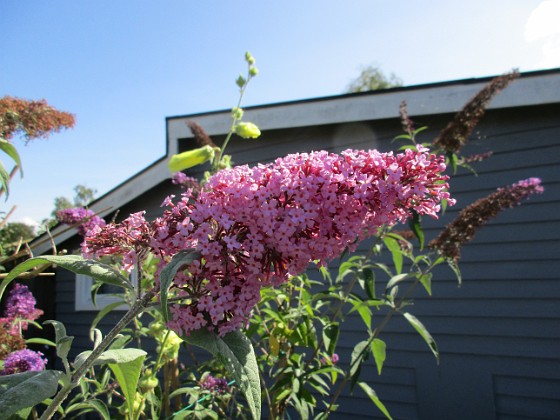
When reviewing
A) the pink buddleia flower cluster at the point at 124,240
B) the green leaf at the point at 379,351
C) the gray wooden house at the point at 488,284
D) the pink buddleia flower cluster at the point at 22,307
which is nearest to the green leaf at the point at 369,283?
the green leaf at the point at 379,351

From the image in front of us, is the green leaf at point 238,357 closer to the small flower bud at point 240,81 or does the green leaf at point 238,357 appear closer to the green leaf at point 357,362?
the green leaf at point 357,362

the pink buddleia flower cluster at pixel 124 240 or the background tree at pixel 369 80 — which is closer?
the pink buddleia flower cluster at pixel 124 240

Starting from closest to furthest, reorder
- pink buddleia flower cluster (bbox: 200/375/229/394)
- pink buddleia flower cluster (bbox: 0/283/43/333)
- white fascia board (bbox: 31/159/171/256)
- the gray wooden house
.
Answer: pink buddleia flower cluster (bbox: 200/375/229/394) → pink buddleia flower cluster (bbox: 0/283/43/333) → the gray wooden house → white fascia board (bbox: 31/159/171/256)

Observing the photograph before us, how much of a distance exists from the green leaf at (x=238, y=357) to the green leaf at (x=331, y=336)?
1.10 m

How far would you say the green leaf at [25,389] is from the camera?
63 cm

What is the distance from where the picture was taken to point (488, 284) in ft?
12.9

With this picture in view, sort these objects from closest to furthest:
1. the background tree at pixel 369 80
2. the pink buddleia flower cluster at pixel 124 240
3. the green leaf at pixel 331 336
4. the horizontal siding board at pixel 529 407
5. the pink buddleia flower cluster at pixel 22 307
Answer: the pink buddleia flower cluster at pixel 124 240 < the green leaf at pixel 331 336 < the pink buddleia flower cluster at pixel 22 307 < the horizontal siding board at pixel 529 407 < the background tree at pixel 369 80

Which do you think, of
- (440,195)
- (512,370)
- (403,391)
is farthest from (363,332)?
(440,195)

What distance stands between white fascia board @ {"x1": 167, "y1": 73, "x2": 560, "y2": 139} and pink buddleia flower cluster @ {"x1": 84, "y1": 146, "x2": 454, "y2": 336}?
11.1 ft

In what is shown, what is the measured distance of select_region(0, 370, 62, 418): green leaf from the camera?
633 mm

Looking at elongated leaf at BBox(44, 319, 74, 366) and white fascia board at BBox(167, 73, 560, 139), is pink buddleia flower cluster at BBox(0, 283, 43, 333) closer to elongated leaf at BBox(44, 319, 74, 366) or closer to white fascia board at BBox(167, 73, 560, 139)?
elongated leaf at BBox(44, 319, 74, 366)

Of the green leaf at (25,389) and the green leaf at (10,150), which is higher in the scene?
the green leaf at (10,150)

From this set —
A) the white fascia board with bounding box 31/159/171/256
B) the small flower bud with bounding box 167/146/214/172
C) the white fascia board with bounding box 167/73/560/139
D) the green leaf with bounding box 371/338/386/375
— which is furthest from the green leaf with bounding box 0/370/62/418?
the white fascia board with bounding box 31/159/171/256

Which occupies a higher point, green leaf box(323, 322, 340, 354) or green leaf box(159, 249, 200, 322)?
green leaf box(159, 249, 200, 322)
